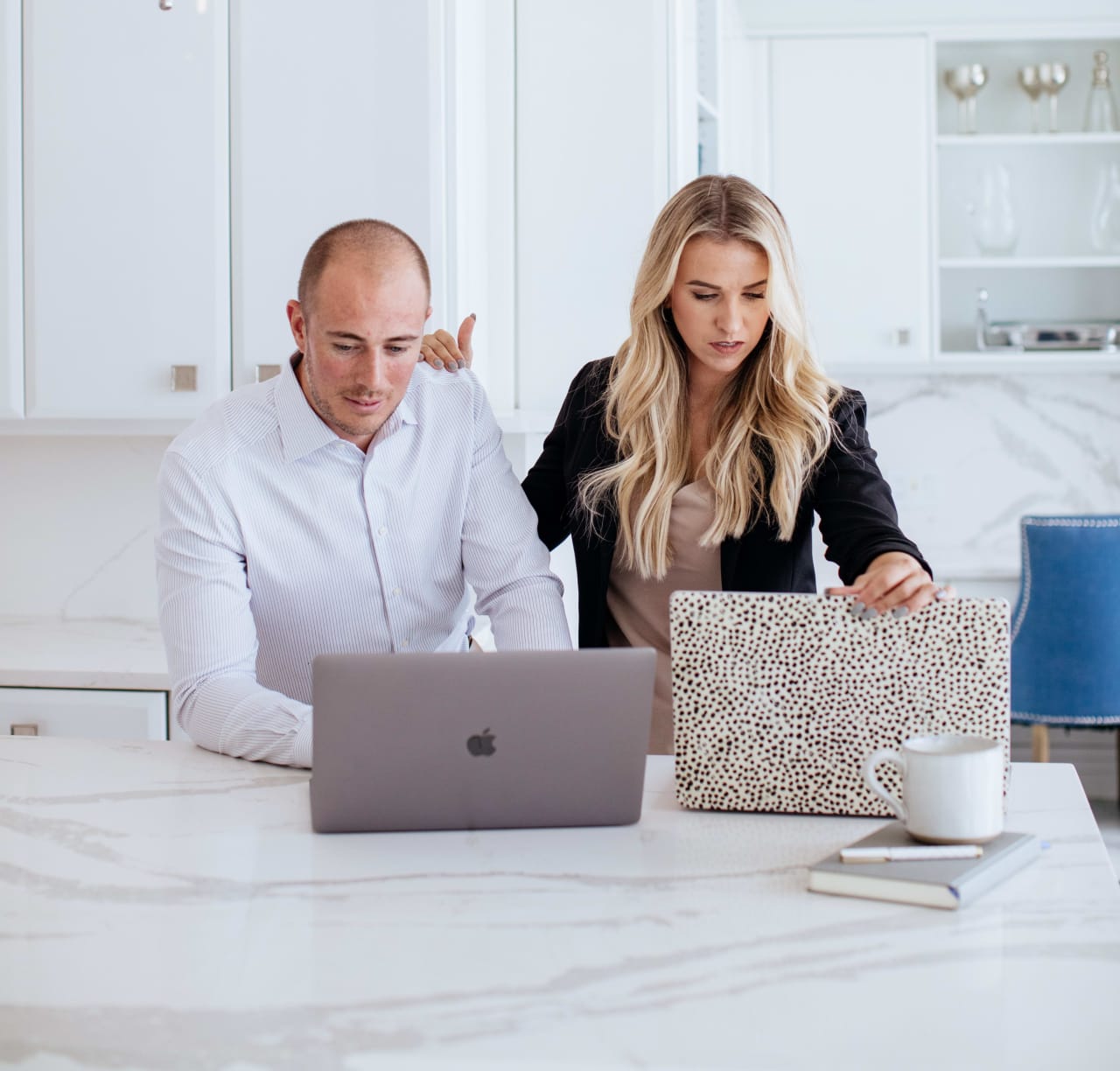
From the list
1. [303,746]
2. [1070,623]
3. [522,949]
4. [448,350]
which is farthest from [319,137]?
[1070,623]

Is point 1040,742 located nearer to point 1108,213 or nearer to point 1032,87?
point 1108,213

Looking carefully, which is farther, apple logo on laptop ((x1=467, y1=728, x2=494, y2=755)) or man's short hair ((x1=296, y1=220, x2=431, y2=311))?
man's short hair ((x1=296, y1=220, x2=431, y2=311))

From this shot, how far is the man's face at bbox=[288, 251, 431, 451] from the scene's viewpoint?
1634mm

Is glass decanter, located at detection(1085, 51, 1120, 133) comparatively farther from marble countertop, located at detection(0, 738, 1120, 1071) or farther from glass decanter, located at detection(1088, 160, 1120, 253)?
marble countertop, located at detection(0, 738, 1120, 1071)

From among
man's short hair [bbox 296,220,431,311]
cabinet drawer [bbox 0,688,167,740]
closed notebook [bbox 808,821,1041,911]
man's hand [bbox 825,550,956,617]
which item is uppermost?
man's short hair [bbox 296,220,431,311]

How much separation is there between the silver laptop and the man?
0.29 m

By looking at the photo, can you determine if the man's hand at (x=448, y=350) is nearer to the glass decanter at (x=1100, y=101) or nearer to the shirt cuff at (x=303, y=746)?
the shirt cuff at (x=303, y=746)

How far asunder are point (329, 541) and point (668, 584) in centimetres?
50

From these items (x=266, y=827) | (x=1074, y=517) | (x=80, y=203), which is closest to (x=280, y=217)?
(x=80, y=203)

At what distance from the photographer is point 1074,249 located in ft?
14.1

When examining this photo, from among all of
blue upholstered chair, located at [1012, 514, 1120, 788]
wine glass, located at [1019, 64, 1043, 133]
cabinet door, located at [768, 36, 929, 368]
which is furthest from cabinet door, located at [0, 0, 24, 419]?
wine glass, located at [1019, 64, 1043, 133]

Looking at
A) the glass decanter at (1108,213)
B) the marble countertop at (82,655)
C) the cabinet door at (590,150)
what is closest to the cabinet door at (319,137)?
the cabinet door at (590,150)

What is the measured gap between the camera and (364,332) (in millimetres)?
1637

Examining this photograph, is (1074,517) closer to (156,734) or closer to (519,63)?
(519,63)
